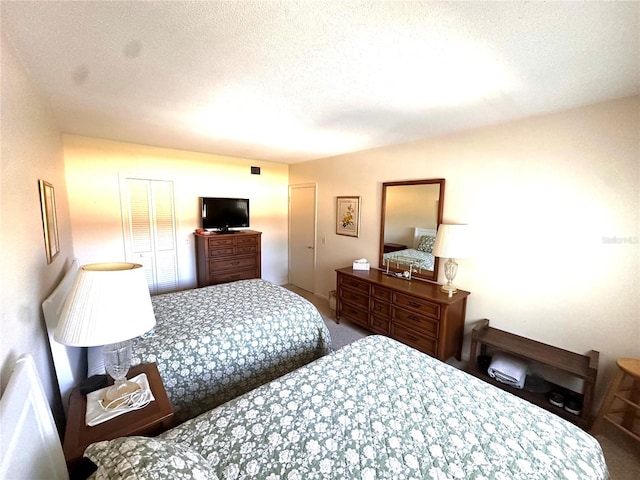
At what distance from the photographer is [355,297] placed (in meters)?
3.29

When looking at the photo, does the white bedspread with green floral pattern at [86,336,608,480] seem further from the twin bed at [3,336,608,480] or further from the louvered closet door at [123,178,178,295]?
the louvered closet door at [123,178,178,295]

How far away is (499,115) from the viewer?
223cm

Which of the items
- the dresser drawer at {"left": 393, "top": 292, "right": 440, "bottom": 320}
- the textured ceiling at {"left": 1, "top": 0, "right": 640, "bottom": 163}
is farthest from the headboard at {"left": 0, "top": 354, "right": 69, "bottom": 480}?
the dresser drawer at {"left": 393, "top": 292, "right": 440, "bottom": 320}

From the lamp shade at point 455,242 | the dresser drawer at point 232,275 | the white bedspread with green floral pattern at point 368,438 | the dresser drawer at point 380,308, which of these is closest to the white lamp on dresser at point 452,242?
the lamp shade at point 455,242

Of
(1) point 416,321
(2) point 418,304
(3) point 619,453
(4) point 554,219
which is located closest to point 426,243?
(2) point 418,304

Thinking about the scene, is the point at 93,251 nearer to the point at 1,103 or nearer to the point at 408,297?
the point at 1,103

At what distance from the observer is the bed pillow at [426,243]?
2.96 meters

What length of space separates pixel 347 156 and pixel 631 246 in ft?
9.80

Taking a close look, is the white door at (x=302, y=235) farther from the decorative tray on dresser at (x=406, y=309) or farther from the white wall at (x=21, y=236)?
the white wall at (x=21, y=236)

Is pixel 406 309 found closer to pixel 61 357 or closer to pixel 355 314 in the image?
pixel 355 314

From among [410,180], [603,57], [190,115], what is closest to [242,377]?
[190,115]

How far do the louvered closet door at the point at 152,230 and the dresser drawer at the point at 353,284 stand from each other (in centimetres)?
251

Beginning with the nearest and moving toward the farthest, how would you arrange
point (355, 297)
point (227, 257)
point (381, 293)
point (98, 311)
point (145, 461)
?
point (145, 461) → point (98, 311) → point (381, 293) → point (355, 297) → point (227, 257)

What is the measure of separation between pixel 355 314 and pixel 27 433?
286 centimetres
